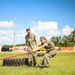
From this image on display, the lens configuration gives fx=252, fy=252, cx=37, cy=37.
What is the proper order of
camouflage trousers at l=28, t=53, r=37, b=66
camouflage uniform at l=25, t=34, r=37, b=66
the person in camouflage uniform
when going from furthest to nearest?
camouflage uniform at l=25, t=34, r=37, b=66 → camouflage trousers at l=28, t=53, r=37, b=66 → the person in camouflage uniform

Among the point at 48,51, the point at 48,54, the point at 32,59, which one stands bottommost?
the point at 32,59

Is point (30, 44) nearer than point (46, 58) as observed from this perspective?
No

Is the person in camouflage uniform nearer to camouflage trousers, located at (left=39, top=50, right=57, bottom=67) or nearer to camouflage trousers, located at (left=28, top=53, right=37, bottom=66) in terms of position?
camouflage trousers, located at (left=39, top=50, right=57, bottom=67)

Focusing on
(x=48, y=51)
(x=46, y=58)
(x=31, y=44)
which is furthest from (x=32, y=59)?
(x=46, y=58)

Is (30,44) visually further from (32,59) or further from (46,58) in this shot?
(46,58)

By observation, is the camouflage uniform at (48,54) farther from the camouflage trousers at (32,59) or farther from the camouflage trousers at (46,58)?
the camouflage trousers at (32,59)

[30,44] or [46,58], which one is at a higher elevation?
[30,44]

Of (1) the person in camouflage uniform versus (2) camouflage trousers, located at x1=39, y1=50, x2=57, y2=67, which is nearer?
(1) the person in camouflage uniform

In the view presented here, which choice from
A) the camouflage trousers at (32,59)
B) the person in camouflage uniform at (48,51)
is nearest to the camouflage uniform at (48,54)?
the person in camouflage uniform at (48,51)

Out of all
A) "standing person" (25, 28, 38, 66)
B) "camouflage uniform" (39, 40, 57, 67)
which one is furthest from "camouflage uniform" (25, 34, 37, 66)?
"camouflage uniform" (39, 40, 57, 67)

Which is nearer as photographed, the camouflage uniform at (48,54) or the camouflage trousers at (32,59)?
the camouflage uniform at (48,54)

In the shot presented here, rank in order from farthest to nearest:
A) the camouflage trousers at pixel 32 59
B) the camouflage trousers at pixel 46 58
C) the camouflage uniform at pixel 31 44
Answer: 1. the camouflage uniform at pixel 31 44
2. the camouflage trousers at pixel 32 59
3. the camouflage trousers at pixel 46 58

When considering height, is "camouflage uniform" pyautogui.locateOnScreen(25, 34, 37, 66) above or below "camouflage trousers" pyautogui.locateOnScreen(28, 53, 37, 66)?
above

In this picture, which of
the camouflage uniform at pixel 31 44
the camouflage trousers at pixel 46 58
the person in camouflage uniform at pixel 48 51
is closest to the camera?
the person in camouflage uniform at pixel 48 51
